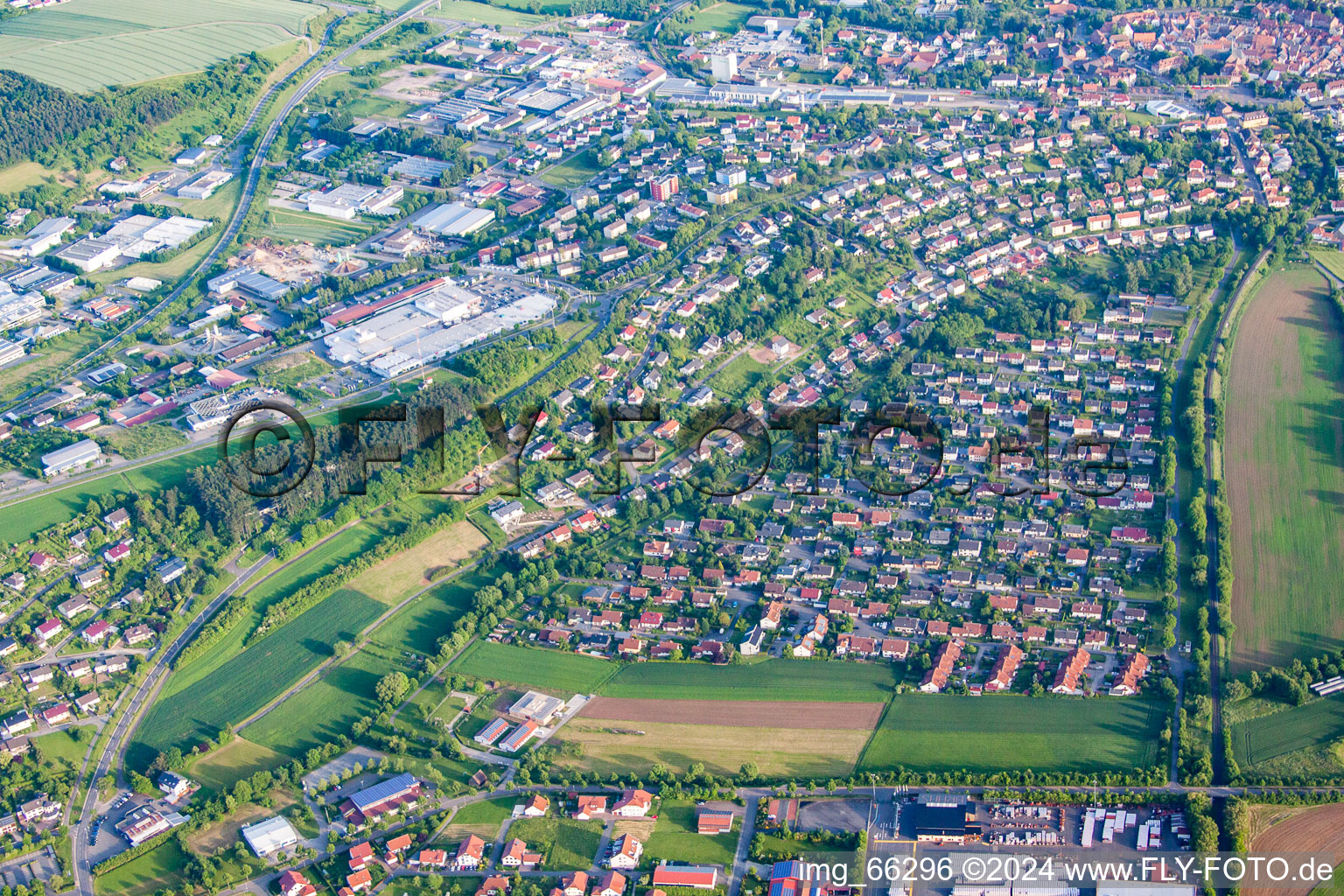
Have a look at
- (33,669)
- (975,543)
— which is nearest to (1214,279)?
(975,543)

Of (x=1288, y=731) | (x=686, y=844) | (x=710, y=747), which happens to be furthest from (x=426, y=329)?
(x=1288, y=731)

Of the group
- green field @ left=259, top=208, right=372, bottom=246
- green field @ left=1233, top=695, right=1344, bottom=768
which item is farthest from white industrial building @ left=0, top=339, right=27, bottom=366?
green field @ left=1233, top=695, right=1344, bottom=768

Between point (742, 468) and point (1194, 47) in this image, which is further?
point (1194, 47)

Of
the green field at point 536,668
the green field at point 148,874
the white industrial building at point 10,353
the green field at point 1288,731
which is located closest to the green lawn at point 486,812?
the green field at point 536,668

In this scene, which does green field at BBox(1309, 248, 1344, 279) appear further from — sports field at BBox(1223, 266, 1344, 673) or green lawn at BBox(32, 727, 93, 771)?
green lawn at BBox(32, 727, 93, 771)

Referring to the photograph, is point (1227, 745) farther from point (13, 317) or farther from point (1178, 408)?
point (13, 317)

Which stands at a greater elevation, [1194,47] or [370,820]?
[1194,47]

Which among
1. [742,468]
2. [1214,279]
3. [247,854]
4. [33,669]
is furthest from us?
[1214,279]
